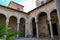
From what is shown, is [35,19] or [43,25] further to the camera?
[43,25]

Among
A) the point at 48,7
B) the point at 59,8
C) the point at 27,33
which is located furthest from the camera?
the point at 27,33

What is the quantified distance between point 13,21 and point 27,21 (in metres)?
3.07

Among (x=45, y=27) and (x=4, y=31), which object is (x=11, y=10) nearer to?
(x=45, y=27)

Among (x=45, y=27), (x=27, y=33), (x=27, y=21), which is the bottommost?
(x=27, y=33)

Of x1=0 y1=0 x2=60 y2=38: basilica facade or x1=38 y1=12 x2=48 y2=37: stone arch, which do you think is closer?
x1=0 y1=0 x2=60 y2=38: basilica facade

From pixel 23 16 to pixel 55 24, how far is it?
654cm

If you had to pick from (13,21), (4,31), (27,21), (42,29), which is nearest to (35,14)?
(27,21)

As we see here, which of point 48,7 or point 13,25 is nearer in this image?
point 48,7

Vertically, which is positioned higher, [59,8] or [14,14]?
[14,14]

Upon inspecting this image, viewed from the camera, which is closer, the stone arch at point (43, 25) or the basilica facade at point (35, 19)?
the basilica facade at point (35, 19)

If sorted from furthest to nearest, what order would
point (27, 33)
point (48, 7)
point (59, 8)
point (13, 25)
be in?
point (13, 25)
point (27, 33)
point (48, 7)
point (59, 8)

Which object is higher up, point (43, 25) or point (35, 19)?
point (35, 19)

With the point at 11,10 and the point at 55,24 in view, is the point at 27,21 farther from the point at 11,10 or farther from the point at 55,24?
the point at 55,24

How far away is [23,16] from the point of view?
17.5m
